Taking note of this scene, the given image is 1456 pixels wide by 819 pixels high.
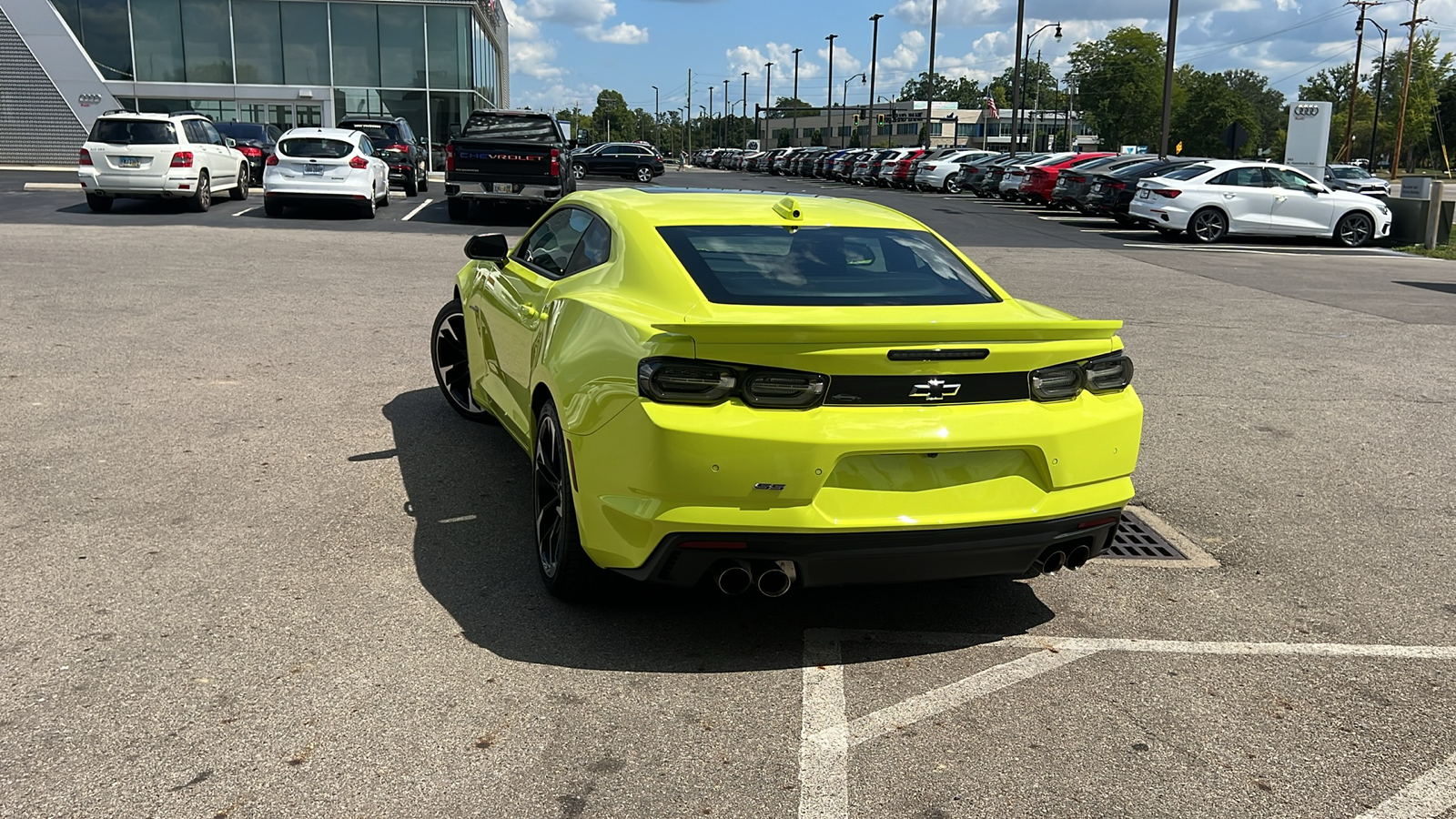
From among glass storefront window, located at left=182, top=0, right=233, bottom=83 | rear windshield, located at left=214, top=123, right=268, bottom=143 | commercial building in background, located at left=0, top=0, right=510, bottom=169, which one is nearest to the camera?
rear windshield, located at left=214, top=123, right=268, bottom=143

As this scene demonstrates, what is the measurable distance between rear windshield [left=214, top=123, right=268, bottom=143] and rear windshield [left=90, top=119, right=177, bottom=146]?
10511 millimetres

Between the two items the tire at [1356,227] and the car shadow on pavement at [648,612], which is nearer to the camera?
the car shadow on pavement at [648,612]

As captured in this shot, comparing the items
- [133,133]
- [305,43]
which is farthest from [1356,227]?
[305,43]

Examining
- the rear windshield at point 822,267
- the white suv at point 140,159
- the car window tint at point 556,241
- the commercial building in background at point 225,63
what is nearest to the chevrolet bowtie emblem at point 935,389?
the rear windshield at point 822,267

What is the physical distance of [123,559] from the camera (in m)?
4.73

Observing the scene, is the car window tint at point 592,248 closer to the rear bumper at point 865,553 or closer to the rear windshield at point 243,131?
the rear bumper at point 865,553

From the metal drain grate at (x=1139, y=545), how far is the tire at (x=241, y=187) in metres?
23.2

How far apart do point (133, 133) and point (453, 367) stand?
683 inches

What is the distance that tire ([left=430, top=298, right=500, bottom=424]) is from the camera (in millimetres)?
7176

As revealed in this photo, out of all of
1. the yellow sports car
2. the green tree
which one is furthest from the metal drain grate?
the green tree

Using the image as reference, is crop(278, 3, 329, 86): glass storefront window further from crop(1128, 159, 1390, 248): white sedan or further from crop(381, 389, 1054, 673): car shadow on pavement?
crop(381, 389, 1054, 673): car shadow on pavement

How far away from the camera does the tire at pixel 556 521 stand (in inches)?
166

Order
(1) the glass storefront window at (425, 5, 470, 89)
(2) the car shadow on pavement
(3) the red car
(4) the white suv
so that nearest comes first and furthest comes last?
1. (2) the car shadow on pavement
2. (4) the white suv
3. (3) the red car
4. (1) the glass storefront window at (425, 5, 470, 89)

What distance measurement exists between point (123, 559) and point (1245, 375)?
7.82 m
